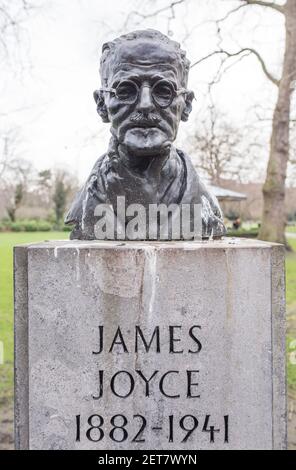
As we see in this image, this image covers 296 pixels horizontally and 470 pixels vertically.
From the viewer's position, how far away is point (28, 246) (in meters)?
2.89

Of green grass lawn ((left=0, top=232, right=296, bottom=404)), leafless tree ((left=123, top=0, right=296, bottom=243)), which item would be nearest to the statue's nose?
green grass lawn ((left=0, top=232, right=296, bottom=404))

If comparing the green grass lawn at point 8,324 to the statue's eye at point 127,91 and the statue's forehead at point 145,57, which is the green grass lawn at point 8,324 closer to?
the statue's eye at point 127,91

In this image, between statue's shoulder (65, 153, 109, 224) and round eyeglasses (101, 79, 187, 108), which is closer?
A: round eyeglasses (101, 79, 187, 108)

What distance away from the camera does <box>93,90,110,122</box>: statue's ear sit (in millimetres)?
3396

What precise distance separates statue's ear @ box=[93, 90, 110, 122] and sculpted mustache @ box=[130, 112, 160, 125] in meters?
0.43

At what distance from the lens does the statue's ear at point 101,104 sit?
3396 mm

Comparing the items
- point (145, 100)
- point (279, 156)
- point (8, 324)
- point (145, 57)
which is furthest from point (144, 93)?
point (279, 156)

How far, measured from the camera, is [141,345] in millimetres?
2797

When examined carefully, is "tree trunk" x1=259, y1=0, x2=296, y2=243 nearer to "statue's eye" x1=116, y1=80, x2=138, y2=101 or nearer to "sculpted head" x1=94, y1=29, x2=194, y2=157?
"sculpted head" x1=94, y1=29, x2=194, y2=157

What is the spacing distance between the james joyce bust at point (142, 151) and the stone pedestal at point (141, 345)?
1.82 ft

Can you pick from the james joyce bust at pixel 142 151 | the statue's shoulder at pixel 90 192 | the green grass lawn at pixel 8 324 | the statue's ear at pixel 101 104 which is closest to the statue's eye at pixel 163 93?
the james joyce bust at pixel 142 151
